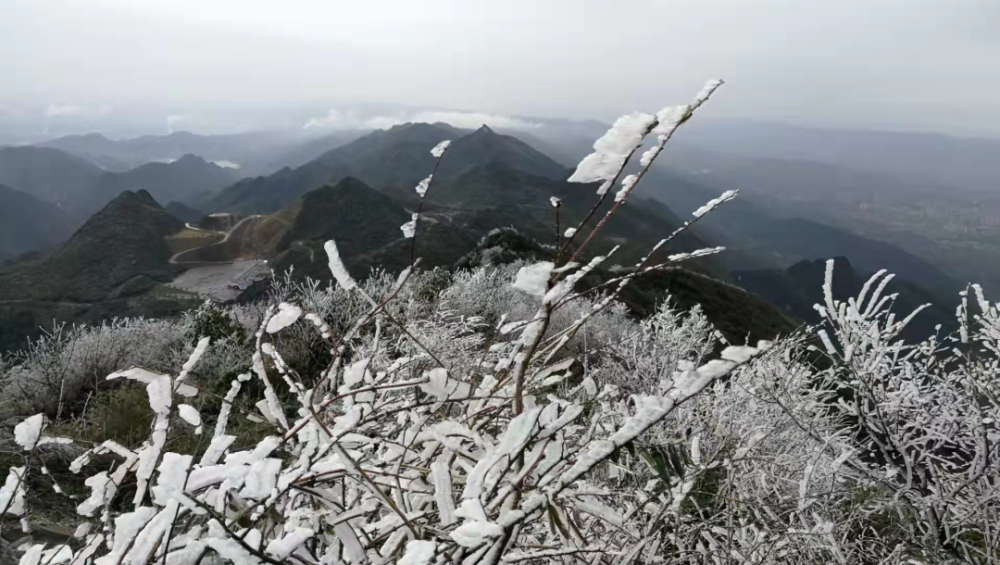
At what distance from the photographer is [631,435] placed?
80 centimetres

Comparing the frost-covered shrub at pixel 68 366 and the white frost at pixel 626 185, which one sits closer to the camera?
the white frost at pixel 626 185

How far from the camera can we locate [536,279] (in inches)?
36.0

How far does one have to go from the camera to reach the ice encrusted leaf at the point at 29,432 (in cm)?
128

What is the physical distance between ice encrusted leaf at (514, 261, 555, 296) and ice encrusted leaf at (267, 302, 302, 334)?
0.56 meters

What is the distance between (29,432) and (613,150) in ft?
5.03

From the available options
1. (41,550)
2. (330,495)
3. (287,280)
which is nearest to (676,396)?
(330,495)

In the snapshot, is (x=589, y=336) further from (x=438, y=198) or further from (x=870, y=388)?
(x=438, y=198)

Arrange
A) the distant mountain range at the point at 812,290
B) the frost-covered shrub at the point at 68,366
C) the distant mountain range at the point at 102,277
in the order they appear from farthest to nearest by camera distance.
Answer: the distant mountain range at the point at 812,290, the distant mountain range at the point at 102,277, the frost-covered shrub at the point at 68,366

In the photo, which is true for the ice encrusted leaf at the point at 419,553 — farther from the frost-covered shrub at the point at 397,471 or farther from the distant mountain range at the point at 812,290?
the distant mountain range at the point at 812,290

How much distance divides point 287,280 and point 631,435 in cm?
798

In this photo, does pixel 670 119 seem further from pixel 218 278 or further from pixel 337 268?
pixel 218 278

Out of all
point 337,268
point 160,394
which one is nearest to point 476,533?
point 337,268

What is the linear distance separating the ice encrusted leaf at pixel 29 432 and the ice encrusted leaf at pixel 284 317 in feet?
2.01

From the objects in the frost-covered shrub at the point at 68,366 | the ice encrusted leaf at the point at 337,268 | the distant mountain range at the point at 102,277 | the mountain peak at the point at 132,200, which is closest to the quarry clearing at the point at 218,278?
the distant mountain range at the point at 102,277
